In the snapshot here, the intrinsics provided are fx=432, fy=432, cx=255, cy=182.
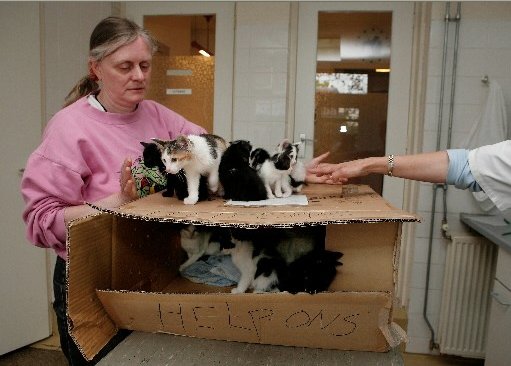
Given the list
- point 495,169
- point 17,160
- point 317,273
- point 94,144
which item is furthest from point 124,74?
point 17,160

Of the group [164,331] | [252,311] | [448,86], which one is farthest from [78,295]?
[448,86]

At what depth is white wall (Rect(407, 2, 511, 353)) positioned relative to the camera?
7.58 ft

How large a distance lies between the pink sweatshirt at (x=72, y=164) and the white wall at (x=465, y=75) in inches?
71.4

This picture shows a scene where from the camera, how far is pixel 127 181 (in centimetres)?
89

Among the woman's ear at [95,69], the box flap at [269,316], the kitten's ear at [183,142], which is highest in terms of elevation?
the woman's ear at [95,69]

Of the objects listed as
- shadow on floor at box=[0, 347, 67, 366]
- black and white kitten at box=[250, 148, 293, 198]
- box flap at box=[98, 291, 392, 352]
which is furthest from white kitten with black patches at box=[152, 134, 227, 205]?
shadow on floor at box=[0, 347, 67, 366]

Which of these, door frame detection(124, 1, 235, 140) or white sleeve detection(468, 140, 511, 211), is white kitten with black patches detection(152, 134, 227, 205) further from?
door frame detection(124, 1, 235, 140)

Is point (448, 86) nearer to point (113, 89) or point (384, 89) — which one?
point (384, 89)

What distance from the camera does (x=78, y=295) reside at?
0.77 meters

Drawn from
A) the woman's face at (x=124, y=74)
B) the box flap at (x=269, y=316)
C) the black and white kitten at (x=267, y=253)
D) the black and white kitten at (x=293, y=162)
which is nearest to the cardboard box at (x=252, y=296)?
the box flap at (x=269, y=316)

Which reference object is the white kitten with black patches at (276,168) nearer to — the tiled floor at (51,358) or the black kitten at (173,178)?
the black kitten at (173,178)

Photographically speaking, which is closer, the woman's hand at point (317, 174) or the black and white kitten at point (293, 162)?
the black and white kitten at point (293, 162)

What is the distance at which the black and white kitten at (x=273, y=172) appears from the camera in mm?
1067

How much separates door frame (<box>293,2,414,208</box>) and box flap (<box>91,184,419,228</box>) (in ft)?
5.82
